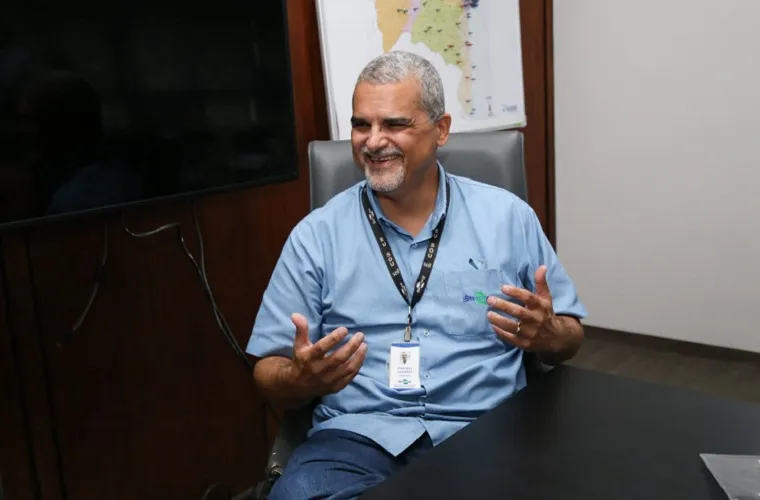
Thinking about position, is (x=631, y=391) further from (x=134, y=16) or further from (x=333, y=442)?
(x=134, y=16)

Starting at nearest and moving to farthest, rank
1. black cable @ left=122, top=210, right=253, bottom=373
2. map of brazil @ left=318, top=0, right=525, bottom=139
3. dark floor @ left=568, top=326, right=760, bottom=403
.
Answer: black cable @ left=122, top=210, right=253, bottom=373
map of brazil @ left=318, top=0, right=525, bottom=139
dark floor @ left=568, top=326, right=760, bottom=403

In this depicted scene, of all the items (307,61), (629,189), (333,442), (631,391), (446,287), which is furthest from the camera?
(629,189)

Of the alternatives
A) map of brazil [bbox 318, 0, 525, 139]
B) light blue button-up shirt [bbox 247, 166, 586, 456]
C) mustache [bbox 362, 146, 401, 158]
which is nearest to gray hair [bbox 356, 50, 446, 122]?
mustache [bbox 362, 146, 401, 158]

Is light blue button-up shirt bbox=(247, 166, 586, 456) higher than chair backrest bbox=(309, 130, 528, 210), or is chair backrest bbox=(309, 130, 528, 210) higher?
chair backrest bbox=(309, 130, 528, 210)

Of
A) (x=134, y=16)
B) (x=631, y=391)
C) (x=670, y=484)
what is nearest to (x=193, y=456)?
(x=134, y=16)

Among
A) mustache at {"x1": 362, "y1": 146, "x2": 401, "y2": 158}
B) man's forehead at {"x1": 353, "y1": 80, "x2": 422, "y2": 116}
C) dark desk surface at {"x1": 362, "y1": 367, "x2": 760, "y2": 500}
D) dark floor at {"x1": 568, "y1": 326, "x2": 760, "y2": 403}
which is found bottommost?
dark floor at {"x1": 568, "y1": 326, "x2": 760, "y2": 403}

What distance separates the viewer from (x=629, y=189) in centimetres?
344

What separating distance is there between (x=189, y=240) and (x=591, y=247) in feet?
7.39

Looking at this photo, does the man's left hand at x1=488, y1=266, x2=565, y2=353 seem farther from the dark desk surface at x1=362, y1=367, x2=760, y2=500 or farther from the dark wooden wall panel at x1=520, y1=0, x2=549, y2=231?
the dark wooden wall panel at x1=520, y1=0, x2=549, y2=231

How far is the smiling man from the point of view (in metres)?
1.40

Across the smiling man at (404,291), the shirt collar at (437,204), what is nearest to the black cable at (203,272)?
the smiling man at (404,291)

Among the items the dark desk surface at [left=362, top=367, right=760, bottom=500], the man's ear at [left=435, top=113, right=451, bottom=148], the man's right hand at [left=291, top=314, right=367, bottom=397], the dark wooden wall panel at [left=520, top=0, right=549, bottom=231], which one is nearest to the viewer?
the dark desk surface at [left=362, top=367, right=760, bottom=500]

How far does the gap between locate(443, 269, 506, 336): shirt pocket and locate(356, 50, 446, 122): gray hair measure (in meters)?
0.37

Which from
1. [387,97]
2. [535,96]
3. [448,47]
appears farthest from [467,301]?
[535,96]
